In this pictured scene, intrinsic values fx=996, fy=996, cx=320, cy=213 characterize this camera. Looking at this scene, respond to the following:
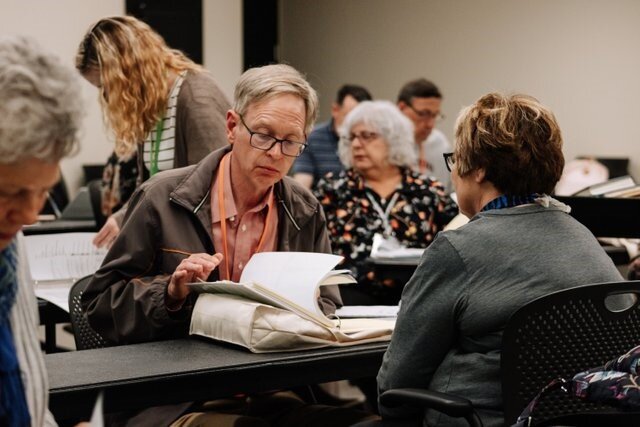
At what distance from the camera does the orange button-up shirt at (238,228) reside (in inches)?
102

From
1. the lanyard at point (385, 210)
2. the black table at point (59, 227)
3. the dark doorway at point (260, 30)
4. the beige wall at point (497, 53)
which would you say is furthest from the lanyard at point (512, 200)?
the dark doorway at point (260, 30)

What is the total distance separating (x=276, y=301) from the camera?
227 cm

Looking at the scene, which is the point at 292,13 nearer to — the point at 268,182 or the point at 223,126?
the point at 223,126

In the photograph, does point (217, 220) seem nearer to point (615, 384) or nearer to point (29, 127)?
point (615, 384)

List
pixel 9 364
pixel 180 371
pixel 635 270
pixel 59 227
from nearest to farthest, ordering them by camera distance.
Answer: pixel 9 364, pixel 180 371, pixel 635 270, pixel 59 227

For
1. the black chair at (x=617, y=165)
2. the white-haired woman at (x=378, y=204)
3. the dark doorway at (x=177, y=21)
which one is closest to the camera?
the white-haired woman at (x=378, y=204)

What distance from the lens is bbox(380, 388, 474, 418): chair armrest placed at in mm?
1971

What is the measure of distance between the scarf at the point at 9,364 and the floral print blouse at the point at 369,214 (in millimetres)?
2943

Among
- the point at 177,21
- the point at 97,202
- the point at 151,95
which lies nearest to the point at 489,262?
the point at 151,95

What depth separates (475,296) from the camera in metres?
2.04

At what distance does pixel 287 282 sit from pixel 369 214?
2.11 meters

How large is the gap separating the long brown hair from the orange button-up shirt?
0.81 metres

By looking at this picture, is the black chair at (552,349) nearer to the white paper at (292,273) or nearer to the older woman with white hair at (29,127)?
the white paper at (292,273)

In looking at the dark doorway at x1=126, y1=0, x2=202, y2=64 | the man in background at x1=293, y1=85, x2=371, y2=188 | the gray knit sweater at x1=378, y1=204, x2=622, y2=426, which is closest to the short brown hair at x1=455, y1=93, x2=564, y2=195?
the gray knit sweater at x1=378, y1=204, x2=622, y2=426
